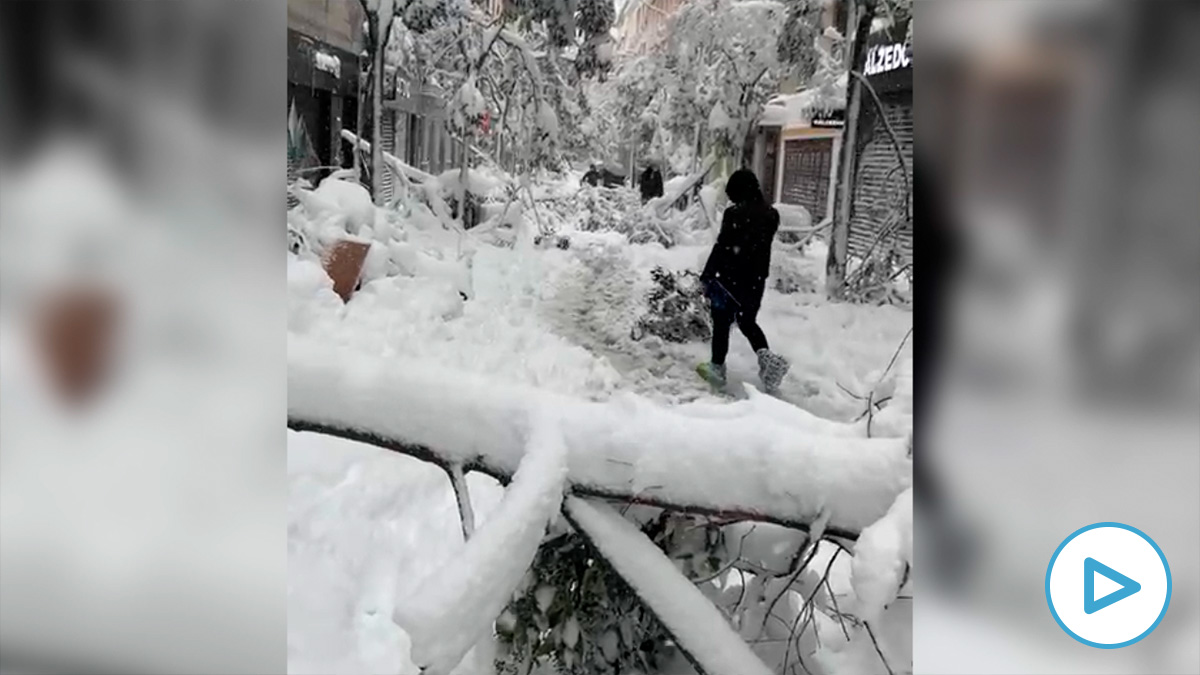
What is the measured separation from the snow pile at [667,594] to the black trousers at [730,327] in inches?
17.2

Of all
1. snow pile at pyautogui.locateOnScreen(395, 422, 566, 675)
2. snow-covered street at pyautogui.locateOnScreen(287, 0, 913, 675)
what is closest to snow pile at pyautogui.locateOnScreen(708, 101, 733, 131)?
snow-covered street at pyautogui.locateOnScreen(287, 0, 913, 675)

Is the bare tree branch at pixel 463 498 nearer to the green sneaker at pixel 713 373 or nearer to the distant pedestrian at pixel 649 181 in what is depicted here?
the green sneaker at pixel 713 373

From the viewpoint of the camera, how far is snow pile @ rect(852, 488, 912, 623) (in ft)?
5.40

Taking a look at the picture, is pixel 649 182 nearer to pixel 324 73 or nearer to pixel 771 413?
pixel 771 413

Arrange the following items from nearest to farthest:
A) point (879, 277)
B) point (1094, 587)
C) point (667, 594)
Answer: point (1094, 587) → point (879, 277) → point (667, 594)

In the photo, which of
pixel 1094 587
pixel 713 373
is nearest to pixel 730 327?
pixel 713 373

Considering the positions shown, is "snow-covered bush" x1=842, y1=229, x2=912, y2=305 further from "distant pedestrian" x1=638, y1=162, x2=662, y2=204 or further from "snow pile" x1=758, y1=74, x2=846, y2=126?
"distant pedestrian" x1=638, y1=162, x2=662, y2=204

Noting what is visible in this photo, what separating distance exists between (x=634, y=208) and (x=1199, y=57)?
1126mm

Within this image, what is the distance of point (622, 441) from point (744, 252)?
0.50 m

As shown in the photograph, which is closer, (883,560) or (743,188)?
(883,560)

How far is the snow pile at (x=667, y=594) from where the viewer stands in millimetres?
1865

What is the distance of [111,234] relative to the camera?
1963mm

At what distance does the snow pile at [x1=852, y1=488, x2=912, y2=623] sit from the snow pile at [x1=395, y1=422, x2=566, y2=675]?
2.09ft

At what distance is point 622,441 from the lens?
74.1 inches
